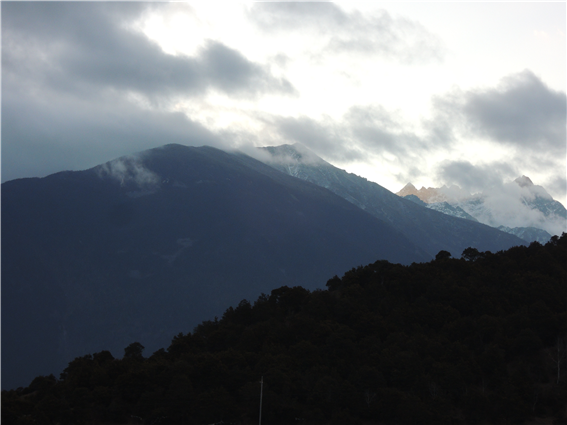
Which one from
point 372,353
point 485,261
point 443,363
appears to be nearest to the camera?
point 443,363

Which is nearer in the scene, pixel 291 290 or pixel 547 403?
pixel 547 403

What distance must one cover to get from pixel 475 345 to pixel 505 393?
1465 centimetres

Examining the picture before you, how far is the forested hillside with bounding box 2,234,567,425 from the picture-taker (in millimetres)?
68438

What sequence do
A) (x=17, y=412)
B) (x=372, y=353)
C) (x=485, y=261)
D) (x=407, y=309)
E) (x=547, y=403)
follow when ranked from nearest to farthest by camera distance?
(x=17, y=412)
(x=547, y=403)
(x=372, y=353)
(x=407, y=309)
(x=485, y=261)

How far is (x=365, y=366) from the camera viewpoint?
75.6 metres

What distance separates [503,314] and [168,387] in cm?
5369

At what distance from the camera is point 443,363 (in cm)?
7594

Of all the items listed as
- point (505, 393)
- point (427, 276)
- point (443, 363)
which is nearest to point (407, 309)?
point (427, 276)

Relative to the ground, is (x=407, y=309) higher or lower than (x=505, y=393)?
higher

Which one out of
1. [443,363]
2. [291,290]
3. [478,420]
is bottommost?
[478,420]

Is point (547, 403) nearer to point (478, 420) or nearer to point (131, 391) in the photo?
point (478, 420)

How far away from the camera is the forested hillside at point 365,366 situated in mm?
68438

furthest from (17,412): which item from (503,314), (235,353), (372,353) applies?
Answer: (503,314)

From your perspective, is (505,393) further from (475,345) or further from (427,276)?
(427,276)
